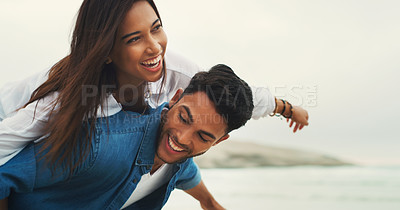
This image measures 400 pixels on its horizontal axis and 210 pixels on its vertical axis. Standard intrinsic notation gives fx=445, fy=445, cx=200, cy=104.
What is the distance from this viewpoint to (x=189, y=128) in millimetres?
966

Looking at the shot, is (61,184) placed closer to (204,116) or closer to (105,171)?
(105,171)

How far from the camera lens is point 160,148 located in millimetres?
1013

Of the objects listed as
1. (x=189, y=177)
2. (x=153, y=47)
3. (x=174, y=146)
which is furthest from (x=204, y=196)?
(x=153, y=47)

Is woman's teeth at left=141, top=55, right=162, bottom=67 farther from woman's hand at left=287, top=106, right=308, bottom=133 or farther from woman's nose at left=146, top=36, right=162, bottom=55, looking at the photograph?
woman's hand at left=287, top=106, right=308, bottom=133

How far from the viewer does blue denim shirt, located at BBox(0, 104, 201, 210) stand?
89 centimetres

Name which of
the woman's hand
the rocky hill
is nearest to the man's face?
the woman's hand

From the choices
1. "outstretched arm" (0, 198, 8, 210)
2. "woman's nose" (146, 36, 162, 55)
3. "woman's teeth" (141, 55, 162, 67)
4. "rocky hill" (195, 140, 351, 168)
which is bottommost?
"rocky hill" (195, 140, 351, 168)

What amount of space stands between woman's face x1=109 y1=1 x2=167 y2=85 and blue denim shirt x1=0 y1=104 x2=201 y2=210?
97 millimetres

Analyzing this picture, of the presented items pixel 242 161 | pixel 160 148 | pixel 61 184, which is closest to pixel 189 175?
pixel 160 148

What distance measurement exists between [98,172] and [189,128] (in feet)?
0.70

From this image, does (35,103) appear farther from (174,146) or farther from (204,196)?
(204,196)

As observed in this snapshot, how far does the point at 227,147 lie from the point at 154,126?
5.09 ft

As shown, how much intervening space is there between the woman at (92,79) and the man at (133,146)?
0.03 m

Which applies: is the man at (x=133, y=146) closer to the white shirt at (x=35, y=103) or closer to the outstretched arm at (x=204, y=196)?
the white shirt at (x=35, y=103)
